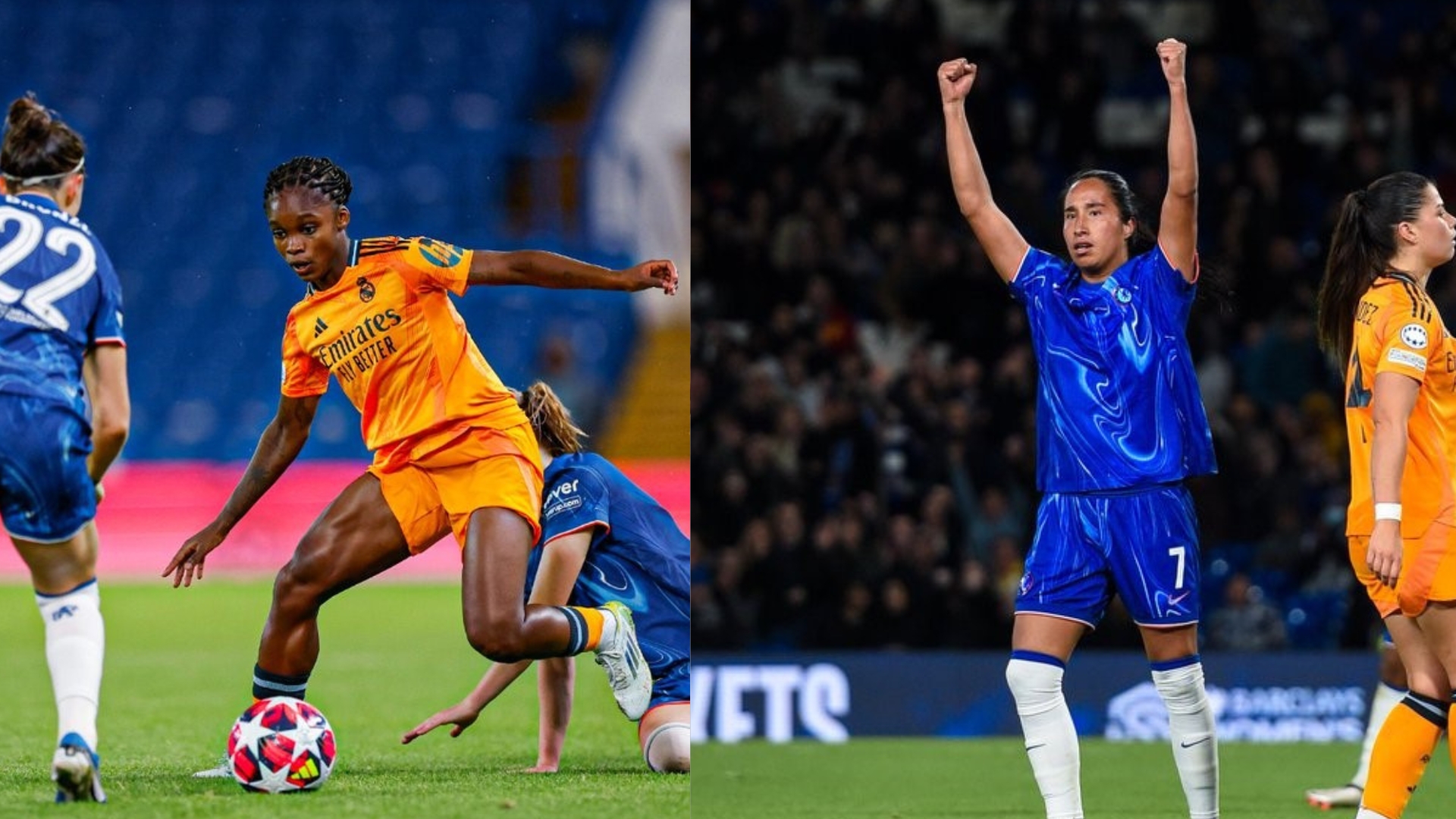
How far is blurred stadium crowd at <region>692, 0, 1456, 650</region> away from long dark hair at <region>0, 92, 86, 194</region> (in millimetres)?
6739

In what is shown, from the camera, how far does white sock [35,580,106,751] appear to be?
16.8 ft

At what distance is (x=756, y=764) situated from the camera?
9016 millimetres

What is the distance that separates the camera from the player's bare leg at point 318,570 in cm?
593

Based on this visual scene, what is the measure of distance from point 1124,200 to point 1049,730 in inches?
60.6

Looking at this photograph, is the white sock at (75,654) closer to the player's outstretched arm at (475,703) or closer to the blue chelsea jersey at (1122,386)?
the player's outstretched arm at (475,703)

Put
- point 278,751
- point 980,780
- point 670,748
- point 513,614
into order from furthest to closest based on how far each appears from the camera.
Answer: point 980,780 < point 670,748 < point 513,614 < point 278,751

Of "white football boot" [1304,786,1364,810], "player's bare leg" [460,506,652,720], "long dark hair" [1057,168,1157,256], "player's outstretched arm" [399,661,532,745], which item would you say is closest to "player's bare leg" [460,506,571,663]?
"player's bare leg" [460,506,652,720]

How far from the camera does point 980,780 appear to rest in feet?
27.3

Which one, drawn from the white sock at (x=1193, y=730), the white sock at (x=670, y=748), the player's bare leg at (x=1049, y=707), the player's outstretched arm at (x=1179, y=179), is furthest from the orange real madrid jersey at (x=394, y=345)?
the white sock at (x=1193, y=730)

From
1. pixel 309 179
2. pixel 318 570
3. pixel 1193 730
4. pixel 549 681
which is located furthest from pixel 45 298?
pixel 1193 730

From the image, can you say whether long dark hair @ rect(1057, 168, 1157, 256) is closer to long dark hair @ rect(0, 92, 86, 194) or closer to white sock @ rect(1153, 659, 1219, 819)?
white sock @ rect(1153, 659, 1219, 819)

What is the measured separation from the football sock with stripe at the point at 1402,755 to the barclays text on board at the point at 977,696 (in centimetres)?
521

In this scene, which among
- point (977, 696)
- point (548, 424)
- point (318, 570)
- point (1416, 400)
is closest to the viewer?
A: point (1416, 400)

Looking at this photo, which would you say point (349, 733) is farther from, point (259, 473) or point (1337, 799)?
point (1337, 799)
